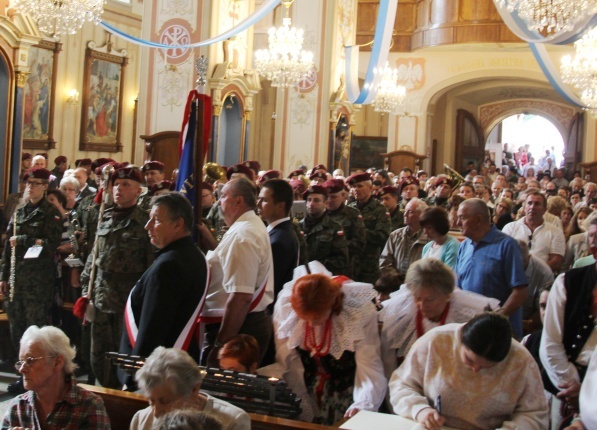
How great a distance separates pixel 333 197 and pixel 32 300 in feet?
9.23

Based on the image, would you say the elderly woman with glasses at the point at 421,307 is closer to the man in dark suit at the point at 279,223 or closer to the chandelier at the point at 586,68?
the man in dark suit at the point at 279,223

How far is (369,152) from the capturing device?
27.7 metres

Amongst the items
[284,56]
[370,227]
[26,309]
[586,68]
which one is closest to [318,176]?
[370,227]

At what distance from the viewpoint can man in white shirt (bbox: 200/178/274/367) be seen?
15.9 ft

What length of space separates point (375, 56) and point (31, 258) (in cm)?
848

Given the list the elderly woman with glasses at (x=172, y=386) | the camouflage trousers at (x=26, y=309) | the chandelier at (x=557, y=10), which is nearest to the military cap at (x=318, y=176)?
the chandelier at (x=557, y=10)

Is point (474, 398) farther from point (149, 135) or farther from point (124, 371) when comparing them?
point (149, 135)

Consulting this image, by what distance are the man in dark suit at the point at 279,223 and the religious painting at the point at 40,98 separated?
1345 cm

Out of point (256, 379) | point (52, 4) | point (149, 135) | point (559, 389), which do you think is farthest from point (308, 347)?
point (149, 135)

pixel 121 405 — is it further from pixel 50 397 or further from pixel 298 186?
pixel 298 186

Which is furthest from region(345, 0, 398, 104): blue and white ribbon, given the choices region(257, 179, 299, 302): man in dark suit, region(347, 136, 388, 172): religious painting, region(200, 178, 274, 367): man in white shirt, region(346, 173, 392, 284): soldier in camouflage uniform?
region(200, 178, 274, 367): man in white shirt

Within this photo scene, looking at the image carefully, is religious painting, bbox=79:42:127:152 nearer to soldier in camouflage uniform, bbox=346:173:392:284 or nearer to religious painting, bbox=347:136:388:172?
religious painting, bbox=347:136:388:172

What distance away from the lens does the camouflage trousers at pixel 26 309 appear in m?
7.34

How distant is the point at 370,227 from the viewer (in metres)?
8.93
